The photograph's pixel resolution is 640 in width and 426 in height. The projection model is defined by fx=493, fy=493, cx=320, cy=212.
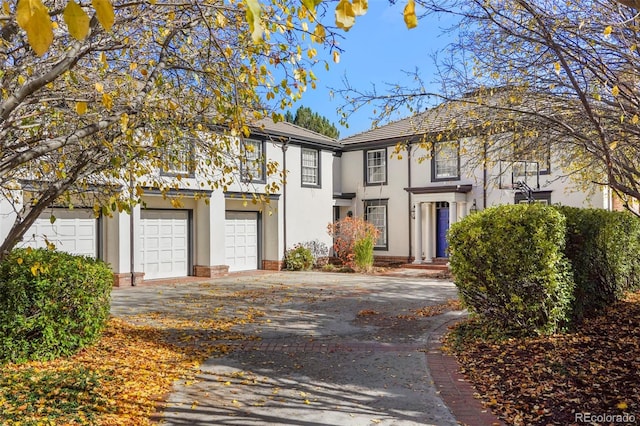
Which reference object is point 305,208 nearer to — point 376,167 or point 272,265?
point 272,265

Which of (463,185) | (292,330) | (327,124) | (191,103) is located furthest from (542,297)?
(327,124)

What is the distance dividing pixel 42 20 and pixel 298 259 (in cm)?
1902

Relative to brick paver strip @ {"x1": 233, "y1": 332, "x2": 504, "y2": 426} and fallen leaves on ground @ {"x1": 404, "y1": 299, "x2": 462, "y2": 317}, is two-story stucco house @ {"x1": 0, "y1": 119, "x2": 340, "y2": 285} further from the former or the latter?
brick paver strip @ {"x1": 233, "y1": 332, "x2": 504, "y2": 426}

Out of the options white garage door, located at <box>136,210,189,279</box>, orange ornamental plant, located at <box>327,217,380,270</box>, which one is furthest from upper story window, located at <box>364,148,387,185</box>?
white garage door, located at <box>136,210,189,279</box>

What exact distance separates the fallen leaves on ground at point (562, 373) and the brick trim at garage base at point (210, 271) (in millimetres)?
12245

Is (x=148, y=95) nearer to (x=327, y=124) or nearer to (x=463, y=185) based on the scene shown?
(x=463, y=185)

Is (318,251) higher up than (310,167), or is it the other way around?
(310,167)

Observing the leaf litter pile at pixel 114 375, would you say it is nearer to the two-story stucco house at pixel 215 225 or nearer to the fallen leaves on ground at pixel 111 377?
the fallen leaves on ground at pixel 111 377

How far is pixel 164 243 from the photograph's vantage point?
17359 mm

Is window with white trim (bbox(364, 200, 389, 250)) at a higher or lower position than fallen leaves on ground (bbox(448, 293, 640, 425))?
higher

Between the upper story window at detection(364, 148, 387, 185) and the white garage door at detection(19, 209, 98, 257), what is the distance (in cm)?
1309

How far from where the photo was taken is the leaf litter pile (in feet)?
15.6

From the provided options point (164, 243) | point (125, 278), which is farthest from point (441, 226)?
point (125, 278)

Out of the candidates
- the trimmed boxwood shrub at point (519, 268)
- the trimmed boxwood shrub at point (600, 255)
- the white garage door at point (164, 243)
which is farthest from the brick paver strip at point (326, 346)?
the white garage door at point (164, 243)
